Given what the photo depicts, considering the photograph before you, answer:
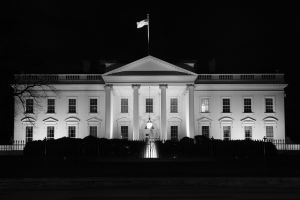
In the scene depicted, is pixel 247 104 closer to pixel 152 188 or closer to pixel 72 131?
pixel 72 131

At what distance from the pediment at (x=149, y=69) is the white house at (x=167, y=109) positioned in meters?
2.86

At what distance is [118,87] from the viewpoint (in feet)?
147

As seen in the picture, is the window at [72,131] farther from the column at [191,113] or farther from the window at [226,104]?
the window at [226,104]

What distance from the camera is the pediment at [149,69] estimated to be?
4388cm

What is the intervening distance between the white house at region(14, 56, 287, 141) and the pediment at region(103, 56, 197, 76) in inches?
113

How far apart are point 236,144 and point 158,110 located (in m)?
18.3

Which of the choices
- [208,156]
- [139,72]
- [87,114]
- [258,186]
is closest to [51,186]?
[258,186]

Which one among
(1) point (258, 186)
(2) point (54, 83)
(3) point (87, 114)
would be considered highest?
(2) point (54, 83)

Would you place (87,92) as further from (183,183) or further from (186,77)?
(183,183)

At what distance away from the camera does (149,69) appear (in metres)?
44.2

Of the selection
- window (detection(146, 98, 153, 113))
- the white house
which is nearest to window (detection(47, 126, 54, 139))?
the white house

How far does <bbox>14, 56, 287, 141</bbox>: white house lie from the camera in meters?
46.9

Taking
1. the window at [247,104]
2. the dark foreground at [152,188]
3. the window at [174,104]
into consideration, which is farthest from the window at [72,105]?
the dark foreground at [152,188]

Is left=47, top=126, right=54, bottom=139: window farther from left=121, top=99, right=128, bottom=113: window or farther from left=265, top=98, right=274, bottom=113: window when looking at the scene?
left=265, top=98, right=274, bottom=113: window
